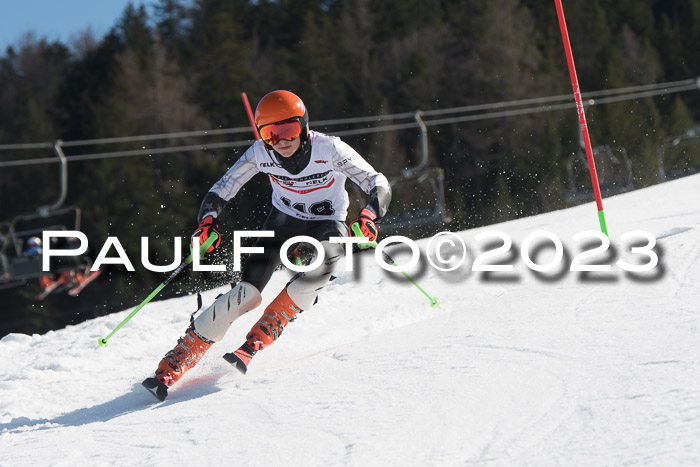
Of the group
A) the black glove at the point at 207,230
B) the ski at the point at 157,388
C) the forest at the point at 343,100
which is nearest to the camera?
the ski at the point at 157,388

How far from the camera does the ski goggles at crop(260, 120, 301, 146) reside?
376 centimetres

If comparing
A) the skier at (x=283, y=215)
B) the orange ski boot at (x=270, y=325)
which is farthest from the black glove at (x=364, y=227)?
the orange ski boot at (x=270, y=325)

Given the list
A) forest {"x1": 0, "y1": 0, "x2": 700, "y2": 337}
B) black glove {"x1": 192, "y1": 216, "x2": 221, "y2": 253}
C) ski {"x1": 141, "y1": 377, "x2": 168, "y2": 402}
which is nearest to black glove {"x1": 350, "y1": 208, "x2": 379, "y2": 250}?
black glove {"x1": 192, "y1": 216, "x2": 221, "y2": 253}

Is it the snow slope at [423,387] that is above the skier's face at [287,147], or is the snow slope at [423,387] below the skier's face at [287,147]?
below

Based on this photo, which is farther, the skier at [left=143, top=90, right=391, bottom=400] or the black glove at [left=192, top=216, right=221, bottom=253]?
the black glove at [left=192, top=216, right=221, bottom=253]

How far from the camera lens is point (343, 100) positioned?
3572cm

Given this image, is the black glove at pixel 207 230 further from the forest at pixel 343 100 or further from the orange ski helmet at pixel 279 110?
the forest at pixel 343 100

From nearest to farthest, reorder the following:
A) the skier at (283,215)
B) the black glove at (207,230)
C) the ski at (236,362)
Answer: the ski at (236,362)
the skier at (283,215)
the black glove at (207,230)

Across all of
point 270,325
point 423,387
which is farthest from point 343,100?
point 423,387

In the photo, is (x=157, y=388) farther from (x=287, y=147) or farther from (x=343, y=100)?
(x=343, y=100)

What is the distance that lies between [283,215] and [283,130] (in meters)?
0.52

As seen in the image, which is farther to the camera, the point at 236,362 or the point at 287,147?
the point at 287,147

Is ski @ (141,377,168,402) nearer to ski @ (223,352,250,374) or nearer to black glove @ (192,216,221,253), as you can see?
ski @ (223,352,250,374)

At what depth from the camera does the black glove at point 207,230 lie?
3.89 meters
